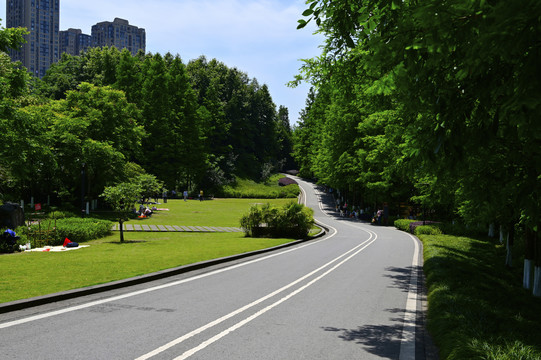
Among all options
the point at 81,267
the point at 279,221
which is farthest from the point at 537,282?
the point at 279,221

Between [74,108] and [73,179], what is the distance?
24.1ft

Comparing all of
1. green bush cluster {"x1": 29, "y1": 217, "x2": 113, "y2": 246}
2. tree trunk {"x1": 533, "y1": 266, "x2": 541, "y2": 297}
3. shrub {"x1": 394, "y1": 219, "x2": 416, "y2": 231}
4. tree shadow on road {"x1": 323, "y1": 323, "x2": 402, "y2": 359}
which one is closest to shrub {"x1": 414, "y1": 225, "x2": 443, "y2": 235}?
shrub {"x1": 394, "y1": 219, "x2": 416, "y2": 231}

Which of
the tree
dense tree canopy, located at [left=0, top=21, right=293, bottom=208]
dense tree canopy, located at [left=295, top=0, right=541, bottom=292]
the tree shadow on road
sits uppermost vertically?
dense tree canopy, located at [left=0, top=21, right=293, bottom=208]

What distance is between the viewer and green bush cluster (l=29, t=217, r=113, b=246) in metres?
20.8

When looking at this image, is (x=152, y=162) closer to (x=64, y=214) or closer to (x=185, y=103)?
(x=185, y=103)

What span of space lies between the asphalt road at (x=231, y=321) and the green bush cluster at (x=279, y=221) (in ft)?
43.6

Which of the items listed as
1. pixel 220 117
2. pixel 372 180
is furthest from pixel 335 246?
pixel 220 117

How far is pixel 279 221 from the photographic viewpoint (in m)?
26.1

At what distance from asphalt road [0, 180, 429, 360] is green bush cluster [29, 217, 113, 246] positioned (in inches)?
458

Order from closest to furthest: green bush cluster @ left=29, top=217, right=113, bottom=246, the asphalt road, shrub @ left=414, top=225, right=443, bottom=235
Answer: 1. the asphalt road
2. green bush cluster @ left=29, top=217, right=113, bottom=246
3. shrub @ left=414, top=225, right=443, bottom=235

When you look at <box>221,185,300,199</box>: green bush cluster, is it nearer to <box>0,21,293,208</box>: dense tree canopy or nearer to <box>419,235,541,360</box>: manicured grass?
<box>0,21,293,208</box>: dense tree canopy

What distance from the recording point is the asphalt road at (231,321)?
19.0 ft

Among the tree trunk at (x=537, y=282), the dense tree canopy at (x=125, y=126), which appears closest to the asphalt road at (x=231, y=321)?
the tree trunk at (x=537, y=282)

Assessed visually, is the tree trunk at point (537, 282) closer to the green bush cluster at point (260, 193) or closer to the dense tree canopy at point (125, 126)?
the dense tree canopy at point (125, 126)
